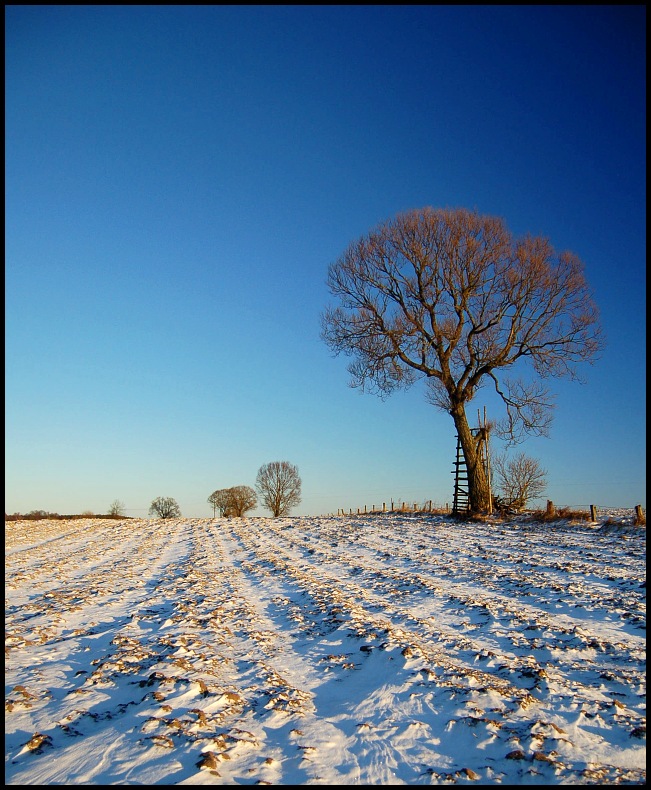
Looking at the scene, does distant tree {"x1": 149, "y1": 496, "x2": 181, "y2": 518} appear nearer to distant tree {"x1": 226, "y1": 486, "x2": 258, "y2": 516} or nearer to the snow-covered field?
distant tree {"x1": 226, "y1": 486, "x2": 258, "y2": 516}

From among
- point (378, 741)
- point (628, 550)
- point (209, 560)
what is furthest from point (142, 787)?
point (628, 550)

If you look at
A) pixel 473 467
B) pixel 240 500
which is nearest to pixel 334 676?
pixel 473 467

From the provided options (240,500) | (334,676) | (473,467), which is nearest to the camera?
(334,676)

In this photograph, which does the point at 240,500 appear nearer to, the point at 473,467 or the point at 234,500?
the point at 234,500

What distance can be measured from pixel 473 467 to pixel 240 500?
56117 millimetres

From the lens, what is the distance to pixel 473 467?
78.8ft

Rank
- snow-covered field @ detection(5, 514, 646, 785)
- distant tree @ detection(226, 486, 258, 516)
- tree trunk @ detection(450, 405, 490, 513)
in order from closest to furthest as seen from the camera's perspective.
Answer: snow-covered field @ detection(5, 514, 646, 785) < tree trunk @ detection(450, 405, 490, 513) < distant tree @ detection(226, 486, 258, 516)

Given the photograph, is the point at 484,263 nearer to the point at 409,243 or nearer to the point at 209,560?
the point at 409,243

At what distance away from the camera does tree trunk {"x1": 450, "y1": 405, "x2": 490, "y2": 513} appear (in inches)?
939

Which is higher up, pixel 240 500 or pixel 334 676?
pixel 334 676

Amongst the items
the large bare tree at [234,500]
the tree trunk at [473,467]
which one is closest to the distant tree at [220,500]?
the large bare tree at [234,500]

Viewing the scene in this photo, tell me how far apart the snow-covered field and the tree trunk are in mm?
12409

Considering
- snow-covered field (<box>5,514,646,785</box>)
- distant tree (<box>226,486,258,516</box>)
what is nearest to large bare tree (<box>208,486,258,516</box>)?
distant tree (<box>226,486,258,516</box>)

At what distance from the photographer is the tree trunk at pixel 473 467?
23859 mm
